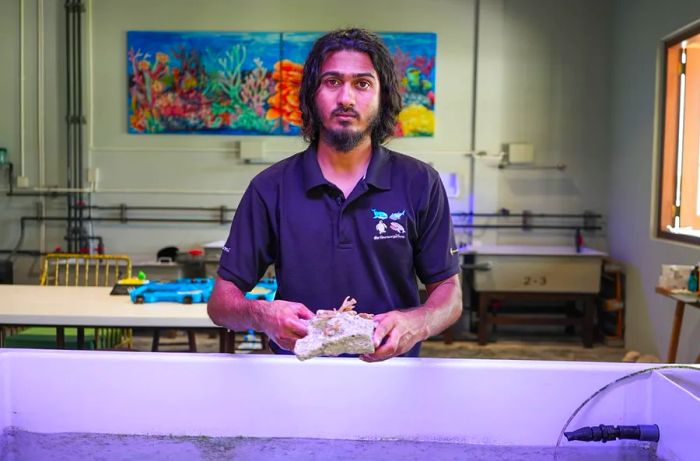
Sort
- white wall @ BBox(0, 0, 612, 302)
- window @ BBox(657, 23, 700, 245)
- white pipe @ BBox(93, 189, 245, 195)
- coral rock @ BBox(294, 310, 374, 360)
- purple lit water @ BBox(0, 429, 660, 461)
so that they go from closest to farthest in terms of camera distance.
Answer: coral rock @ BBox(294, 310, 374, 360) < purple lit water @ BBox(0, 429, 660, 461) < window @ BBox(657, 23, 700, 245) < white wall @ BBox(0, 0, 612, 302) < white pipe @ BBox(93, 189, 245, 195)

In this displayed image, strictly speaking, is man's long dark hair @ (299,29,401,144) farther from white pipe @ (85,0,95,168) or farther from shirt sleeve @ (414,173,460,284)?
white pipe @ (85,0,95,168)

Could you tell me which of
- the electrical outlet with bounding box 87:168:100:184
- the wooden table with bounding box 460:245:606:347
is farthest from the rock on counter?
the electrical outlet with bounding box 87:168:100:184

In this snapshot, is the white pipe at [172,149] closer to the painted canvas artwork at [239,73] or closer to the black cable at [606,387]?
the painted canvas artwork at [239,73]

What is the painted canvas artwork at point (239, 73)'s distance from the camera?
5066mm

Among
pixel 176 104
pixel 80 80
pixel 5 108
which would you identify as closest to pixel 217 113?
pixel 176 104

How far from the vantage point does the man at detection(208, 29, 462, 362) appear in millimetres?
1438

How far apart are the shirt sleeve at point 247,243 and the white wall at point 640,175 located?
307 centimetres

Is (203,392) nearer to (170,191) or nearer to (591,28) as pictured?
(170,191)

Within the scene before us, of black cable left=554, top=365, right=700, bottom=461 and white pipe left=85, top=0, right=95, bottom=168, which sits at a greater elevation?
white pipe left=85, top=0, right=95, bottom=168

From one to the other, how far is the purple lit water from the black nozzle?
26 mm

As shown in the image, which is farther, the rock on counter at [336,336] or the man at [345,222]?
the man at [345,222]

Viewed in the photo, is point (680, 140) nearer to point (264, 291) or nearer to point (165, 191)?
point (264, 291)

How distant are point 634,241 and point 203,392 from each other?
155 inches

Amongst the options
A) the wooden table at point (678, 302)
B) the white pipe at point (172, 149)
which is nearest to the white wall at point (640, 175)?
the wooden table at point (678, 302)
